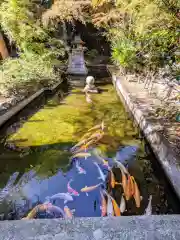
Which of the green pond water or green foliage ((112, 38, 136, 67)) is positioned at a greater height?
green foliage ((112, 38, 136, 67))

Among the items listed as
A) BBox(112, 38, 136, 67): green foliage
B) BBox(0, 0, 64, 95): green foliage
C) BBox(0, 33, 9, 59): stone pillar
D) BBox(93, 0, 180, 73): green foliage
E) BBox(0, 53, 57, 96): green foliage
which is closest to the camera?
BBox(93, 0, 180, 73): green foliage

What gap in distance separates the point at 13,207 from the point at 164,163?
7.19 ft

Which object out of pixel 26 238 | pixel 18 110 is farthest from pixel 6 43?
pixel 26 238

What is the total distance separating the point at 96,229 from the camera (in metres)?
1.93

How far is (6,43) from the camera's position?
11695mm

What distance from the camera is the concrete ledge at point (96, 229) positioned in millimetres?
1852

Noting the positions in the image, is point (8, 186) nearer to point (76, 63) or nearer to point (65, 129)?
point (65, 129)

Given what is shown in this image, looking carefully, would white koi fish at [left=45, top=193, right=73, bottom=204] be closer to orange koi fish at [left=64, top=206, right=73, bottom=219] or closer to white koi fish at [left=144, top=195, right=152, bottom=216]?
orange koi fish at [left=64, top=206, right=73, bottom=219]

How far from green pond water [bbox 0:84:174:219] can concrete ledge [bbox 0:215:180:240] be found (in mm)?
948

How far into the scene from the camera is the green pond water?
3.29 metres

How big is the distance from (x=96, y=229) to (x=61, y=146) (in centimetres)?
265

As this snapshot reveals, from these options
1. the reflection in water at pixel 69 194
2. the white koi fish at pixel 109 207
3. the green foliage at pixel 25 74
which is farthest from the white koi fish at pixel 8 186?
the green foliage at pixel 25 74

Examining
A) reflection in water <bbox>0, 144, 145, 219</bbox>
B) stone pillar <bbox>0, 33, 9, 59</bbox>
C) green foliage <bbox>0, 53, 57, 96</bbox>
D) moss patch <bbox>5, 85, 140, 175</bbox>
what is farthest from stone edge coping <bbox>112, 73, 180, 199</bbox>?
stone pillar <bbox>0, 33, 9, 59</bbox>

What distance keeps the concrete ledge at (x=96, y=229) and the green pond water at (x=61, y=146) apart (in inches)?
37.3
